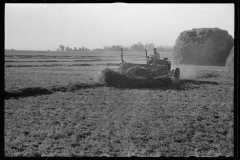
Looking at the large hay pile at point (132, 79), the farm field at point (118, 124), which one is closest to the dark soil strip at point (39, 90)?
the farm field at point (118, 124)

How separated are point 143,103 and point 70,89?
16.0 feet

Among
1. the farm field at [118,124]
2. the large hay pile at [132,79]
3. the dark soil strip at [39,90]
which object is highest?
the large hay pile at [132,79]

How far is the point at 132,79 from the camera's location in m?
13.2

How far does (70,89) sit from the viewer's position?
12.1m

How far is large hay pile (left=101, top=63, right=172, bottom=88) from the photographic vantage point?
43.1 ft

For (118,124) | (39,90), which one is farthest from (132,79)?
(118,124)

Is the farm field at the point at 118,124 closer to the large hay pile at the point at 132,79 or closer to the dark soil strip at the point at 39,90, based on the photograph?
the dark soil strip at the point at 39,90

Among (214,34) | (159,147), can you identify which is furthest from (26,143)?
(214,34)

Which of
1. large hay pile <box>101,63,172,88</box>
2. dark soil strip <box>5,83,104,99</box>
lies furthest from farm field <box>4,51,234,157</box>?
Answer: large hay pile <box>101,63,172,88</box>

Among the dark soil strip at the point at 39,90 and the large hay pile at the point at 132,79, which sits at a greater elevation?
the large hay pile at the point at 132,79

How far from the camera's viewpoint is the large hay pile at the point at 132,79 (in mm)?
13133

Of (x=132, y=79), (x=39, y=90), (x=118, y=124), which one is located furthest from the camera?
(x=132, y=79)

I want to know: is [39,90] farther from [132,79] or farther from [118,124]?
[118,124]

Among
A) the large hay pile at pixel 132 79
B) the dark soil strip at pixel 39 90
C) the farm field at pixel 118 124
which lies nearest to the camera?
the farm field at pixel 118 124
